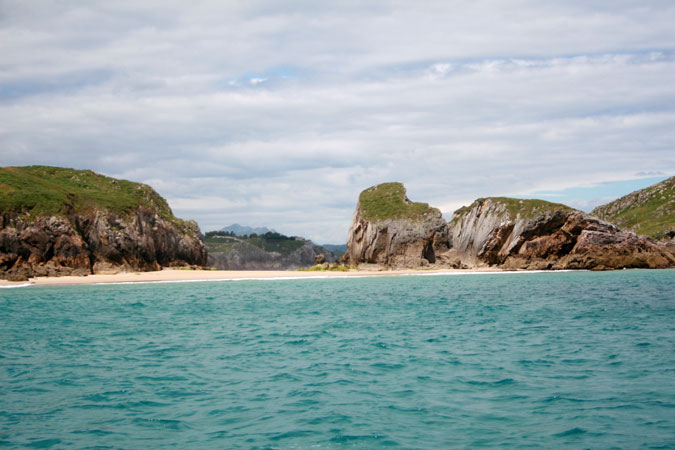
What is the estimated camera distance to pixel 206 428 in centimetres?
1021

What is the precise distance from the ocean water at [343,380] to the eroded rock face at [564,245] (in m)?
45.4

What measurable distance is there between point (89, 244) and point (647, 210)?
4193 inches

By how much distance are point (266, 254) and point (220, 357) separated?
124846 millimetres

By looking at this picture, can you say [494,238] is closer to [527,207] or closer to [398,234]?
[527,207]

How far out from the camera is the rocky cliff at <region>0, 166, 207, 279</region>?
→ 192 ft

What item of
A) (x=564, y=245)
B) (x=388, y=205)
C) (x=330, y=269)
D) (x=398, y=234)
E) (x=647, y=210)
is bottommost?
(x=330, y=269)

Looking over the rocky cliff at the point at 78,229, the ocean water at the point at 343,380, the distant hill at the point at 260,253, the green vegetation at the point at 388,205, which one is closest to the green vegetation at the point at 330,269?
the green vegetation at the point at 388,205

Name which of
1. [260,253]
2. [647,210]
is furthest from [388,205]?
[647,210]

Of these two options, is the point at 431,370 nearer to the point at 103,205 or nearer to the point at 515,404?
the point at 515,404

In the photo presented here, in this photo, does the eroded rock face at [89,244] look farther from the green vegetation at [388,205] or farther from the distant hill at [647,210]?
the distant hill at [647,210]

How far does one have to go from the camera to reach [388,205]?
88.0 metres

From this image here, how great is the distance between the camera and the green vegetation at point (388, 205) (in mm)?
84312

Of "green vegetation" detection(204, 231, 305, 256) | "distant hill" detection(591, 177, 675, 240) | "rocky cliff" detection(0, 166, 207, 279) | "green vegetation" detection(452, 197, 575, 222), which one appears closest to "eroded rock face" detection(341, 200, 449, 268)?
"green vegetation" detection(452, 197, 575, 222)

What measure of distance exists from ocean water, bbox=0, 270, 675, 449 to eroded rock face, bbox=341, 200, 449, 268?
176 feet
